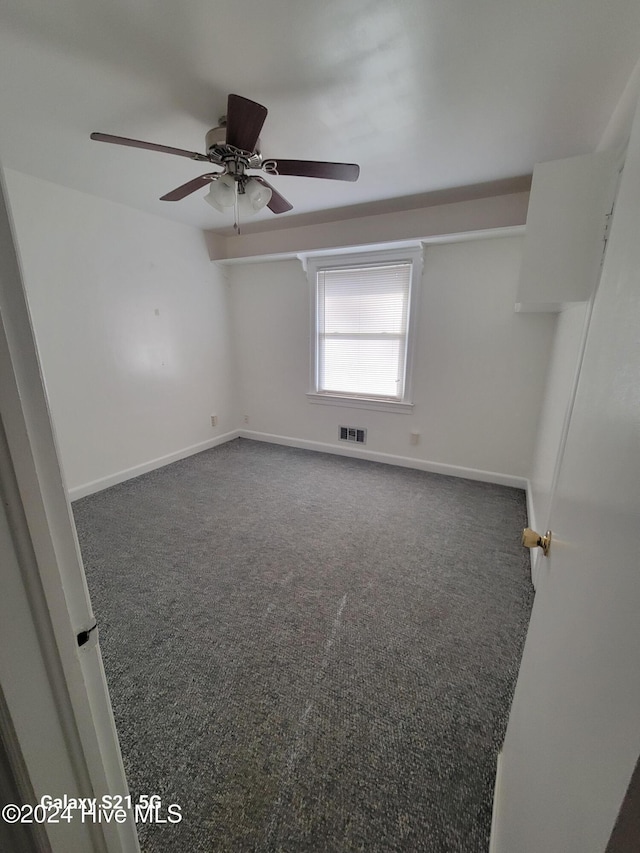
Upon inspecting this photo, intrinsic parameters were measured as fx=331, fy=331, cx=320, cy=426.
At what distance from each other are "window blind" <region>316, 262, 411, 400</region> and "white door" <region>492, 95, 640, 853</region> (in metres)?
2.73

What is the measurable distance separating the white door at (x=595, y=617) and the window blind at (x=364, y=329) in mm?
2733

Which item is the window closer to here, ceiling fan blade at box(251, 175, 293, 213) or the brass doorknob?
ceiling fan blade at box(251, 175, 293, 213)

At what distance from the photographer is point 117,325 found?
9.82ft

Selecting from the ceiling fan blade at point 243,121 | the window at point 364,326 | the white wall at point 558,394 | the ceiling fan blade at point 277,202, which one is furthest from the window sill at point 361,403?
the ceiling fan blade at point 243,121

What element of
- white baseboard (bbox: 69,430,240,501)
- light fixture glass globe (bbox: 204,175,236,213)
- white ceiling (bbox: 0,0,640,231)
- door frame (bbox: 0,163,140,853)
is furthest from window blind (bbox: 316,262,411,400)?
door frame (bbox: 0,163,140,853)

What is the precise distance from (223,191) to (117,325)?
174 centimetres

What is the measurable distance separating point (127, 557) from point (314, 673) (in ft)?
4.72

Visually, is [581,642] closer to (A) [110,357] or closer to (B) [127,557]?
(B) [127,557]

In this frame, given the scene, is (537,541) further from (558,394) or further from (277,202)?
(277,202)

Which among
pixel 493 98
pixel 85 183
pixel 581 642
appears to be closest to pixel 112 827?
pixel 581 642

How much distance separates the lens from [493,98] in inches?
60.9

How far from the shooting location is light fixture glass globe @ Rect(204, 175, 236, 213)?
1860 mm

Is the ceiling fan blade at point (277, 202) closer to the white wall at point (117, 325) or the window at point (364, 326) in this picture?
the window at point (364, 326)

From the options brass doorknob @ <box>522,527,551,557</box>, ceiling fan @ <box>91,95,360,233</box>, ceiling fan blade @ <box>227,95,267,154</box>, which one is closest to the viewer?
brass doorknob @ <box>522,527,551,557</box>
